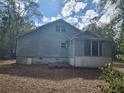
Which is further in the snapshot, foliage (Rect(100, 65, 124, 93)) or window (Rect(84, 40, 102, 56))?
Answer: window (Rect(84, 40, 102, 56))

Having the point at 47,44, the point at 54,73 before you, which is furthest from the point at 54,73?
the point at 47,44

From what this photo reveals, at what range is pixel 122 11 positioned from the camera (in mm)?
24750

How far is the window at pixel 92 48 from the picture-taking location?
22530 millimetres

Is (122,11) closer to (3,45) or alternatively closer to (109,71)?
(109,71)

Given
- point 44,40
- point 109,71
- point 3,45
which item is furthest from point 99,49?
point 3,45

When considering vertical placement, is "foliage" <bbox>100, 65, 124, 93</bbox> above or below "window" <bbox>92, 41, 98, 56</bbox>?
below

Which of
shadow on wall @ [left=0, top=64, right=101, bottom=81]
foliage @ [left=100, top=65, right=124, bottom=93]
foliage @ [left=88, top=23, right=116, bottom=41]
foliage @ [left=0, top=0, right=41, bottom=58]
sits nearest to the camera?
foliage @ [left=100, top=65, right=124, bottom=93]

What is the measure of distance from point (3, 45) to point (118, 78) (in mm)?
42714

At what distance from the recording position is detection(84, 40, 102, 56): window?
887 inches

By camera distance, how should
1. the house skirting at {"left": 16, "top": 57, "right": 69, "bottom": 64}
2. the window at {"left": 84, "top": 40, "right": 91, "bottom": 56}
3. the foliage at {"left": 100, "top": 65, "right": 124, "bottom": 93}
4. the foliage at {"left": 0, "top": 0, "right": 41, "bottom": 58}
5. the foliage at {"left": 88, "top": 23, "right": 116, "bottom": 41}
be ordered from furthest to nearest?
the foliage at {"left": 0, "top": 0, "right": 41, "bottom": 58}, the house skirting at {"left": 16, "top": 57, "right": 69, "bottom": 64}, the window at {"left": 84, "top": 40, "right": 91, "bottom": 56}, the foliage at {"left": 88, "top": 23, "right": 116, "bottom": 41}, the foliage at {"left": 100, "top": 65, "right": 124, "bottom": 93}

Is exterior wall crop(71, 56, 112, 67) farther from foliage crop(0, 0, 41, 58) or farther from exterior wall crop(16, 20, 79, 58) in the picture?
foliage crop(0, 0, 41, 58)

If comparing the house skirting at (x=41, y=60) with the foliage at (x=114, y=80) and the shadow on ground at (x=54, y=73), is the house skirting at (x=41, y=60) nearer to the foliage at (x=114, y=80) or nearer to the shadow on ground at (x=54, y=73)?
the shadow on ground at (x=54, y=73)

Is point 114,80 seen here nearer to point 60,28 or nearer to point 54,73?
point 54,73

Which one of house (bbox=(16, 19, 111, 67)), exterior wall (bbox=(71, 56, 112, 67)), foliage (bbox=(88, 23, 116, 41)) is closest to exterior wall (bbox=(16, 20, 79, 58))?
house (bbox=(16, 19, 111, 67))
